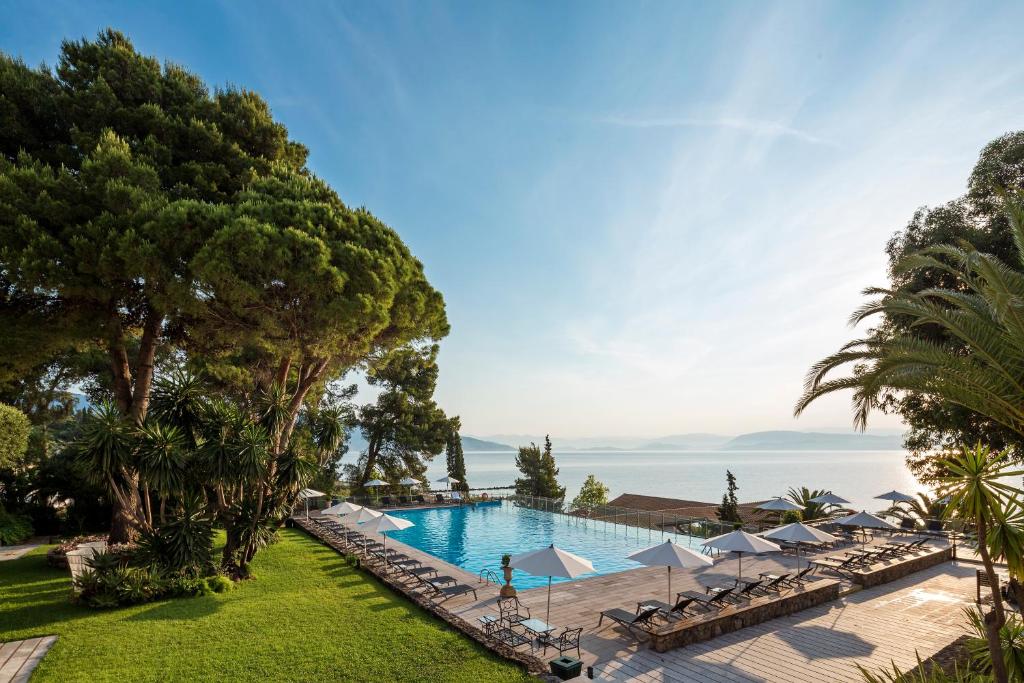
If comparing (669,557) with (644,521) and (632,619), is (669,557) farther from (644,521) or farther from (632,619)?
(644,521)

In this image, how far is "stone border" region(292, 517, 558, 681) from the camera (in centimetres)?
850

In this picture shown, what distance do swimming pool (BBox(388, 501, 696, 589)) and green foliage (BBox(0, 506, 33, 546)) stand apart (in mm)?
13399

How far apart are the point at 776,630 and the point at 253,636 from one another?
10.5 metres

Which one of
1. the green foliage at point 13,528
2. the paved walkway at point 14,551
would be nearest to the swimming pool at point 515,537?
the paved walkway at point 14,551

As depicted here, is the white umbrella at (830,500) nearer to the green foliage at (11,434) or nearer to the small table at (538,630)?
the small table at (538,630)

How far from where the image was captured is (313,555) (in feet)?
55.8

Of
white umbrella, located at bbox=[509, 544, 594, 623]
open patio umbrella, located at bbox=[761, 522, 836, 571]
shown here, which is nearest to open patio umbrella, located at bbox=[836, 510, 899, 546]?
open patio umbrella, located at bbox=[761, 522, 836, 571]

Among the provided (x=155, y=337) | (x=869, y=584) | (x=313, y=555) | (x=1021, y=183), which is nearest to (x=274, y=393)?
(x=155, y=337)

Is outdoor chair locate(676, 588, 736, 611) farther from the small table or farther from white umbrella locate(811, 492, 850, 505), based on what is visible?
white umbrella locate(811, 492, 850, 505)

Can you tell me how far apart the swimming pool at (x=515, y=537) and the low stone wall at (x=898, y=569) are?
6497 mm

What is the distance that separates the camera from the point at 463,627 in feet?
33.7

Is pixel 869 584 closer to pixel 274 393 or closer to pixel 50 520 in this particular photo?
pixel 274 393

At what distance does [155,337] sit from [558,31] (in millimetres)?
15327

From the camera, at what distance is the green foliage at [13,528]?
17812 millimetres
